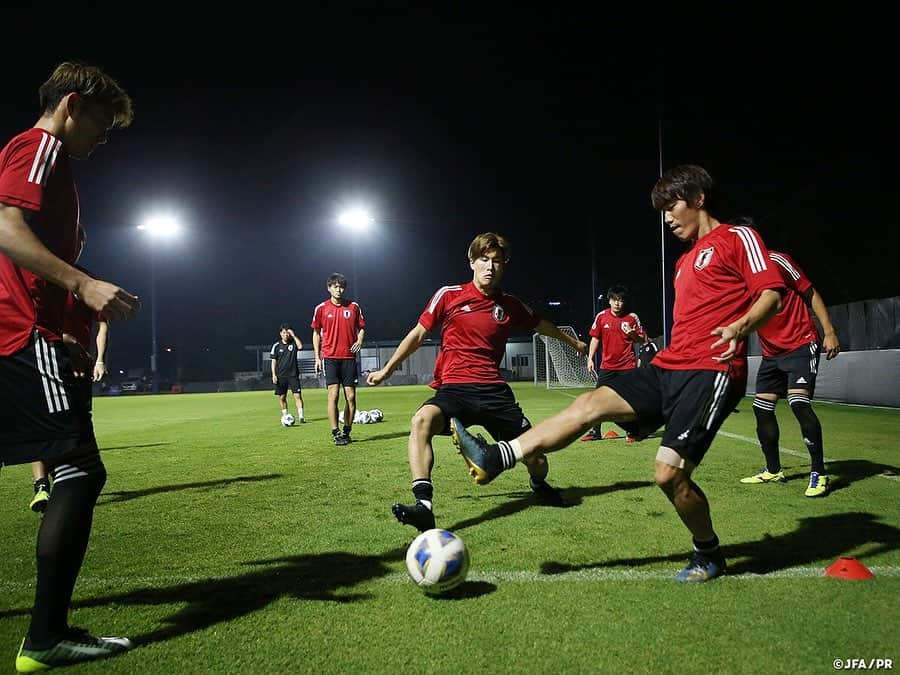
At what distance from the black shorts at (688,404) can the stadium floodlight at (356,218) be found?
33.0 metres

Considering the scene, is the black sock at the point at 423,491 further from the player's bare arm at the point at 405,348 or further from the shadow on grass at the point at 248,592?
the player's bare arm at the point at 405,348

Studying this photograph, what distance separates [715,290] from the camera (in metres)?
3.37

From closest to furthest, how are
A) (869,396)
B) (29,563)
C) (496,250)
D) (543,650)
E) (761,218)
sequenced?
(543,650)
(29,563)
(496,250)
(869,396)
(761,218)

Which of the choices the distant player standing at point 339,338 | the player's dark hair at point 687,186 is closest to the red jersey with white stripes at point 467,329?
the player's dark hair at point 687,186

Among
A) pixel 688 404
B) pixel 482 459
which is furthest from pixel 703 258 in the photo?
pixel 482 459

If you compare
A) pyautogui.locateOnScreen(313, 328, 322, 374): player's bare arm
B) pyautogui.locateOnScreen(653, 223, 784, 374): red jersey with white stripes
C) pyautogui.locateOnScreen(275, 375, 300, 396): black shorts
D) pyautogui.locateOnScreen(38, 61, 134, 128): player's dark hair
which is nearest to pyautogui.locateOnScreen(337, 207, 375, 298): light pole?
pyautogui.locateOnScreen(275, 375, 300, 396): black shorts

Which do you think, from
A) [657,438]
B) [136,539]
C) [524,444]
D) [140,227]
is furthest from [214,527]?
[140,227]

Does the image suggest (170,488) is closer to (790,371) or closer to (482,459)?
(482,459)

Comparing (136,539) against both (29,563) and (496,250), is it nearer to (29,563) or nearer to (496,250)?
(29,563)

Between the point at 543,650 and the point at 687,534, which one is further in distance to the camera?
the point at 687,534

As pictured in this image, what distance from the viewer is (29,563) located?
12.5ft

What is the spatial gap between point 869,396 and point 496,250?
13494 mm

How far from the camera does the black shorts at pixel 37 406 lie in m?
2.38

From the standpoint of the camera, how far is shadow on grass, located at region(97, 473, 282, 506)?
5.91m
